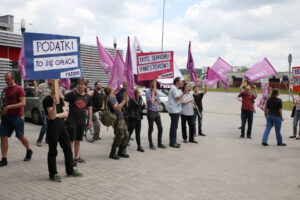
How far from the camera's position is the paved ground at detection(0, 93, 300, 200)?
15.7 ft

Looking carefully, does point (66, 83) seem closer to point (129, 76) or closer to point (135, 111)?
point (135, 111)

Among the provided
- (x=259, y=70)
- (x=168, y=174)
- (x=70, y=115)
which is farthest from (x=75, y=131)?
(x=259, y=70)

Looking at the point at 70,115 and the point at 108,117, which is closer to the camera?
the point at 70,115

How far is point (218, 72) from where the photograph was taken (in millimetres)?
12328

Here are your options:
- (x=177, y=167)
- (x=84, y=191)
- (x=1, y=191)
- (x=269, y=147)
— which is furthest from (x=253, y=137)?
(x=1, y=191)

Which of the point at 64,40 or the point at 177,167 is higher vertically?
the point at 64,40

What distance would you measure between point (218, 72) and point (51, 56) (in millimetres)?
8101

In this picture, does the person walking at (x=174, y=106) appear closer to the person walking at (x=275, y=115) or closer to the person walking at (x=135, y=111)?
the person walking at (x=135, y=111)

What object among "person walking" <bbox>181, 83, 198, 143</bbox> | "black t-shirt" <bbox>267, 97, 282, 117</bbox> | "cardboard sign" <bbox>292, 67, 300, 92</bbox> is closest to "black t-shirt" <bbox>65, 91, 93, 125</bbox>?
"person walking" <bbox>181, 83, 198, 143</bbox>

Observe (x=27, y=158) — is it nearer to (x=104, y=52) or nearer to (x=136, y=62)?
(x=136, y=62)

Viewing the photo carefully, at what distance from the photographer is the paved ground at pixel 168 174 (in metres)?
4.78

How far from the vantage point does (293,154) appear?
7953 millimetres

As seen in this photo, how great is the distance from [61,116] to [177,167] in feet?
8.94

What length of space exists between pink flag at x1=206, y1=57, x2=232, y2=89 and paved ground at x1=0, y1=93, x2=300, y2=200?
139 inches
